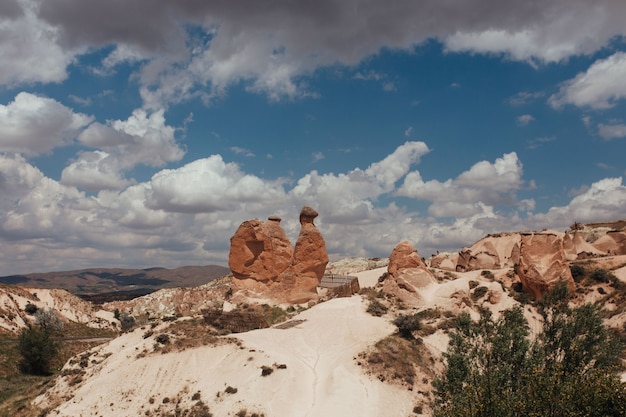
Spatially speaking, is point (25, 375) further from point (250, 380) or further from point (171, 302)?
point (250, 380)

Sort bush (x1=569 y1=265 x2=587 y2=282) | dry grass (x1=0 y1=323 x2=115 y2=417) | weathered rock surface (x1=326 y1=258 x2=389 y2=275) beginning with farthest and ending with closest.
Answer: weathered rock surface (x1=326 y1=258 x2=389 y2=275)
bush (x1=569 y1=265 x2=587 y2=282)
dry grass (x1=0 y1=323 x2=115 y2=417)

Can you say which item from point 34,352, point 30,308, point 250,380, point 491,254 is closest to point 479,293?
point 250,380

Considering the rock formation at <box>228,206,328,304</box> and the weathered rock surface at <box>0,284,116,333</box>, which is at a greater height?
the rock formation at <box>228,206,328,304</box>

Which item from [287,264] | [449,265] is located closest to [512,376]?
[287,264]

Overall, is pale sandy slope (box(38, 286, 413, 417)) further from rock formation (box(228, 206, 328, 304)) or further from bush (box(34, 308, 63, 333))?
bush (box(34, 308, 63, 333))

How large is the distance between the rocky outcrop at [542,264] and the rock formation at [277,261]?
1866 cm

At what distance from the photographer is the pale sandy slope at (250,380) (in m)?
23.5

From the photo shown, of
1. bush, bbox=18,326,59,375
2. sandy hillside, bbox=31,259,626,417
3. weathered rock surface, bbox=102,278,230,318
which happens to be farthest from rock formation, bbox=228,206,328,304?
bush, bbox=18,326,59,375

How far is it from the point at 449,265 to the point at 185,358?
4768cm

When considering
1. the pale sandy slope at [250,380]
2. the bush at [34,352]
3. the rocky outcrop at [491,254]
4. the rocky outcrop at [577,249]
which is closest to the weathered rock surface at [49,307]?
the bush at [34,352]

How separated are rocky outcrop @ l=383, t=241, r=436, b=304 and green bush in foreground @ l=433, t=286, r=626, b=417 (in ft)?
57.0

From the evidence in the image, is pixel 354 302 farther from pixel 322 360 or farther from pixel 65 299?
pixel 65 299

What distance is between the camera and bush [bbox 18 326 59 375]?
1506 inches

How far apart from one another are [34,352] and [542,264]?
150 ft
